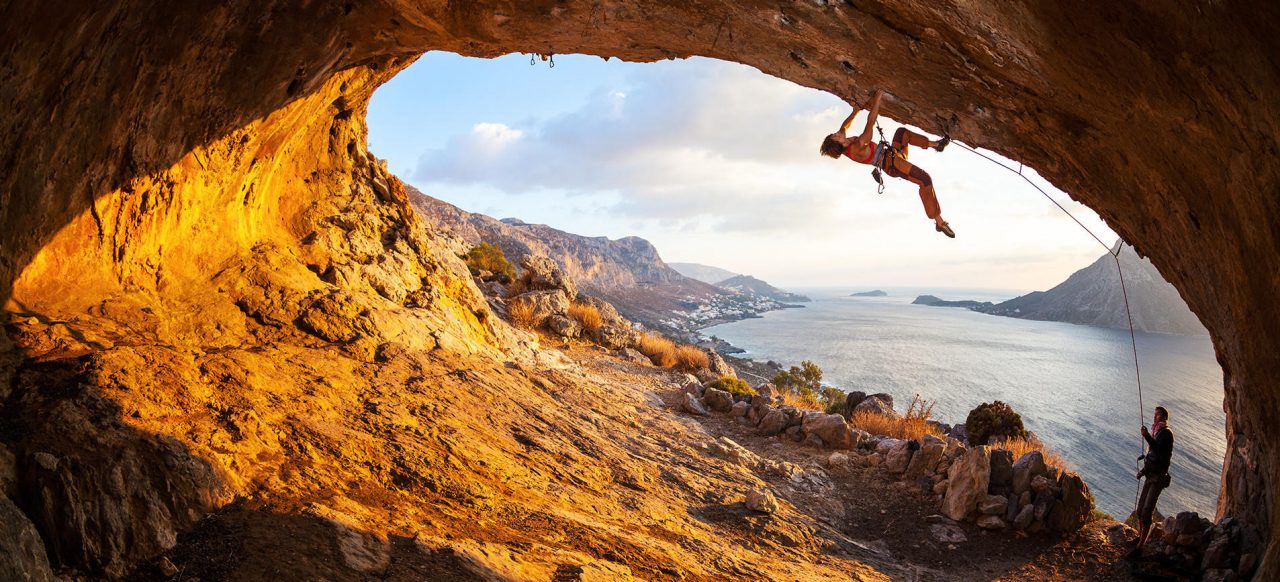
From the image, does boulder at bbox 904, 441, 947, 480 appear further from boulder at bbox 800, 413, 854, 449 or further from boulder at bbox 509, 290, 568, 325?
boulder at bbox 509, 290, 568, 325

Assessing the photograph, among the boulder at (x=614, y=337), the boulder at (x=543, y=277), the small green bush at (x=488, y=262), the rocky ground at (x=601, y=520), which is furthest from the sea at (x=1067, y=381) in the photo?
the small green bush at (x=488, y=262)

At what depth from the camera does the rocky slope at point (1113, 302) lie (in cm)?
6925

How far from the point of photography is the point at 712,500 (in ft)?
24.3

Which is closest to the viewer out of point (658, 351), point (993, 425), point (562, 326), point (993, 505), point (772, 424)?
point (993, 505)

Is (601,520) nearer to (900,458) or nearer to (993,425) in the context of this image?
(900,458)

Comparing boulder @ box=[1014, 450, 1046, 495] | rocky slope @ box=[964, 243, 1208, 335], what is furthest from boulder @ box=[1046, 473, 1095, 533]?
rocky slope @ box=[964, 243, 1208, 335]

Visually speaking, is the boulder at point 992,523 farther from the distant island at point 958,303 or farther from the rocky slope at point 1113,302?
the distant island at point 958,303

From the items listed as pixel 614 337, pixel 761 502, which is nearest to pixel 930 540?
pixel 761 502

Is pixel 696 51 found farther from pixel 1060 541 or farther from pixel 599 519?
pixel 1060 541

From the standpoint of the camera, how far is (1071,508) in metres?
7.74

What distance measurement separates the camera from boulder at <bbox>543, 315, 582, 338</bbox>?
17094 mm

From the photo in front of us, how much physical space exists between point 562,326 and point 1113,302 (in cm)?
9918

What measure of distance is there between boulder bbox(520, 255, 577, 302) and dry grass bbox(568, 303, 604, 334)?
0.88m

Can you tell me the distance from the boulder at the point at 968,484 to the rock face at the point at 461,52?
255 cm
